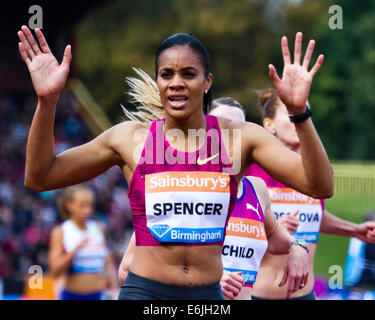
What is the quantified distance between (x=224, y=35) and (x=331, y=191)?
108ft

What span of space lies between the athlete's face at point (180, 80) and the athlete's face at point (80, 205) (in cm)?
491

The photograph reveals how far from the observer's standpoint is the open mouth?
329 cm

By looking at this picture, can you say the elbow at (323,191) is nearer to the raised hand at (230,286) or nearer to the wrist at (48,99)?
the raised hand at (230,286)

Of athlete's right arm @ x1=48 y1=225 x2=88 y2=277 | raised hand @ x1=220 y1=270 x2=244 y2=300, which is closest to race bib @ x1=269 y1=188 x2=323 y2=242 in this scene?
raised hand @ x1=220 y1=270 x2=244 y2=300

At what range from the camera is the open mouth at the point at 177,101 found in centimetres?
329

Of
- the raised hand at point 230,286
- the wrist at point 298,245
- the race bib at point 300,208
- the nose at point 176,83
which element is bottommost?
the raised hand at point 230,286

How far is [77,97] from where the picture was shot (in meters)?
21.5

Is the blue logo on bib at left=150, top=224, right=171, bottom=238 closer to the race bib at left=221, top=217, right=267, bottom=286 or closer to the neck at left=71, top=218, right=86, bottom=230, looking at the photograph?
the race bib at left=221, top=217, right=267, bottom=286

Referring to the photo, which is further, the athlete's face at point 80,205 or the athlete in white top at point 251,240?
the athlete's face at point 80,205

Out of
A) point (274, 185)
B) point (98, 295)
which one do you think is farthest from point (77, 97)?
point (274, 185)

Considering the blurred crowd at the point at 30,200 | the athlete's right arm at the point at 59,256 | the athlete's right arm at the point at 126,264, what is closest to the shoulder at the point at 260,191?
the athlete's right arm at the point at 126,264

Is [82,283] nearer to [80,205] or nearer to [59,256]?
[59,256]

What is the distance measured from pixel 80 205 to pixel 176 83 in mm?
5111

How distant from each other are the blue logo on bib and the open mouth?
0.57 meters
